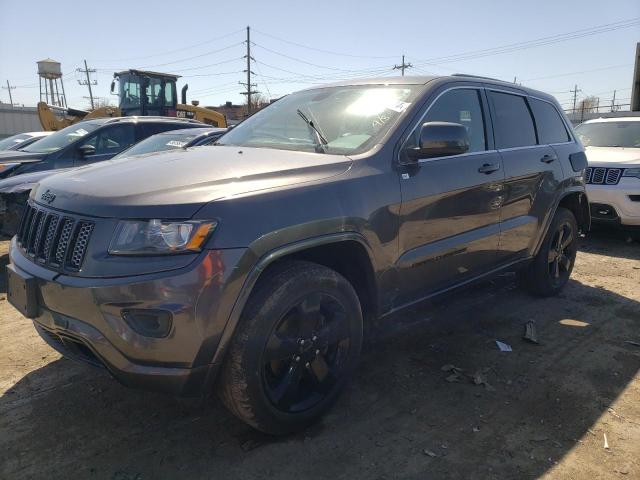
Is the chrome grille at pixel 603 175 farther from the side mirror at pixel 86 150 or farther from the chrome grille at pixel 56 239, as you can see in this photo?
the side mirror at pixel 86 150

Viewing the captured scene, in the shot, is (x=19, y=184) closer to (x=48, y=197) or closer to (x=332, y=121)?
(x=48, y=197)

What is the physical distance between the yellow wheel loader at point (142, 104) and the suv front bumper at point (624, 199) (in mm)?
11822

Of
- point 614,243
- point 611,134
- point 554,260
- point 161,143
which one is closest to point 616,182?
point 614,243

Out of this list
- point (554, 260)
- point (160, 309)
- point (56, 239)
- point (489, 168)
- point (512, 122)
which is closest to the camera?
point (160, 309)

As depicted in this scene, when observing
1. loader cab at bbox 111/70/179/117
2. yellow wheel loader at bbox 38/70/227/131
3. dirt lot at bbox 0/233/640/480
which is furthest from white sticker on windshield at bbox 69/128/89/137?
loader cab at bbox 111/70/179/117

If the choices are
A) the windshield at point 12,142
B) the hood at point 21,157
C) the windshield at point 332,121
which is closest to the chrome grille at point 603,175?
the windshield at point 332,121

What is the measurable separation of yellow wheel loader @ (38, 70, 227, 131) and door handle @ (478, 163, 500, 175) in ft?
43.9

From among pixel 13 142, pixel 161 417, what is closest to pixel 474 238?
pixel 161 417

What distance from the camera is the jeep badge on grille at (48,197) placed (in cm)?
259

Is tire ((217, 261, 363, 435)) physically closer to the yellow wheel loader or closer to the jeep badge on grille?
the jeep badge on grille

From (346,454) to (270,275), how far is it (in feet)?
3.20

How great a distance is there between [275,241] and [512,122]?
2795 mm

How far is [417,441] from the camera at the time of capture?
2.69 metres

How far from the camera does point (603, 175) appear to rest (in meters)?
7.31
